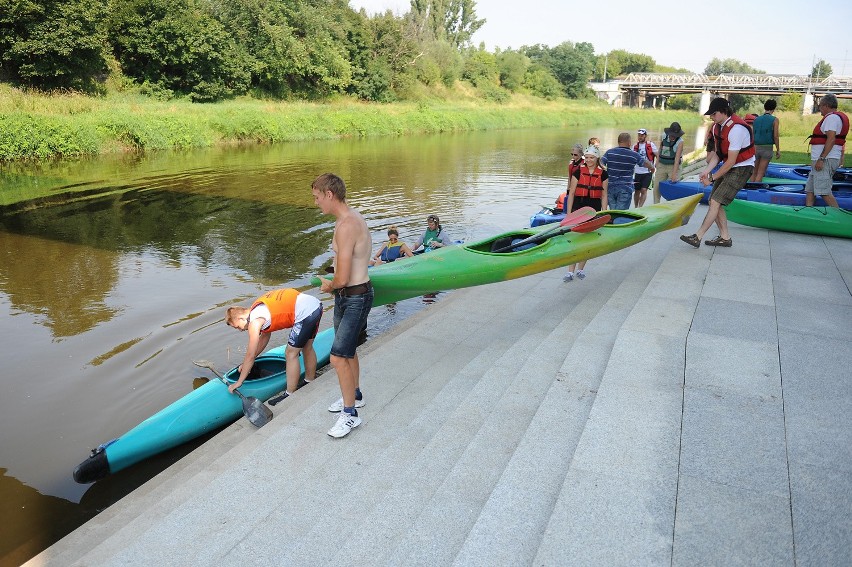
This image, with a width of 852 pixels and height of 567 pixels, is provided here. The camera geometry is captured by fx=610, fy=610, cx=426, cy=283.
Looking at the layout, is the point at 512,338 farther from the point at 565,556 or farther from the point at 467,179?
the point at 467,179

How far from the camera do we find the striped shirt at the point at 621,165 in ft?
29.2

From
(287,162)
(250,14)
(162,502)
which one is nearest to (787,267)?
(162,502)

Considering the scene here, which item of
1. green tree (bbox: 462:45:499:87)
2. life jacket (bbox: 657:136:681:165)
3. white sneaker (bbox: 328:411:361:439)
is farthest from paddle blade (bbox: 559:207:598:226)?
green tree (bbox: 462:45:499:87)

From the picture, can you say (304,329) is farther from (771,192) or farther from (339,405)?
(771,192)

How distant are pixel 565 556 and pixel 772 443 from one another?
1470mm

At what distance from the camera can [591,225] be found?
7.08 meters

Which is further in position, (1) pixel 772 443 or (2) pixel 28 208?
(2) pixel 28 208

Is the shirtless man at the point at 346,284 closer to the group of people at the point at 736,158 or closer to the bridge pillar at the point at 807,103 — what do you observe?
the group of people at the point at 736,158

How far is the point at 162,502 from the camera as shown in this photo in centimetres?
372

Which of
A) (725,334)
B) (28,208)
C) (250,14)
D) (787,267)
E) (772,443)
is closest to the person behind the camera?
(772,443)

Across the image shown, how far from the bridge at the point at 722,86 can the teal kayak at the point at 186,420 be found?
205ft

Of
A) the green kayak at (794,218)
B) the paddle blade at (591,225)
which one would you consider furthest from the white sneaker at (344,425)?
the green kayak at (794,218)

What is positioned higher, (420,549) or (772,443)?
(772,443)

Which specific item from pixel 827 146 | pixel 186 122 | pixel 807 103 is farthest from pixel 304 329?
pixel 807 103
